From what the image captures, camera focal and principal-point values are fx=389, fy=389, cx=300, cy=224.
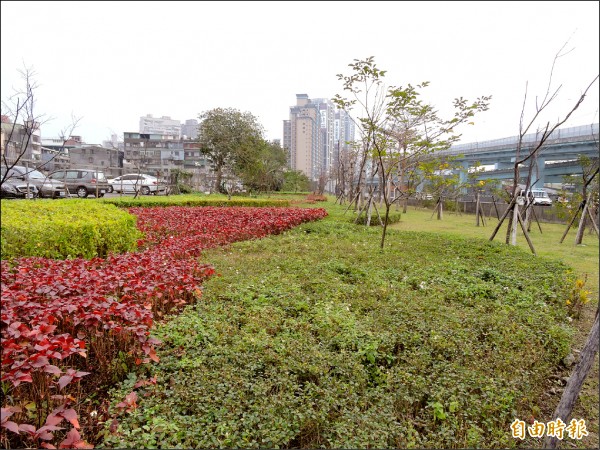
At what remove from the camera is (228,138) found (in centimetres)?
2492

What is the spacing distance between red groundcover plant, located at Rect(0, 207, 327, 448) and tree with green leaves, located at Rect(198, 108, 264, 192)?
67.7 feet

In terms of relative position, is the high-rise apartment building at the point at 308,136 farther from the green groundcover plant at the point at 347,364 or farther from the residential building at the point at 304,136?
the green groundcover plant at the point at 347,364

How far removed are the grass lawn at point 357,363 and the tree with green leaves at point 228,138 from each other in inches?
821

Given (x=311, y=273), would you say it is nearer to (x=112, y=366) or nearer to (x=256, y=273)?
(x=256, y=273)

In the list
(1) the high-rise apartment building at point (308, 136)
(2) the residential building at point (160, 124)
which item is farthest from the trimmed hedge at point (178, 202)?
(2) the residential building at point (160, 124)

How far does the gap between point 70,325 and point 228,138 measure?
23.3 metres

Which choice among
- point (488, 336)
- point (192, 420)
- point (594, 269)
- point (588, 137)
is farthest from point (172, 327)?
point (588, 137)

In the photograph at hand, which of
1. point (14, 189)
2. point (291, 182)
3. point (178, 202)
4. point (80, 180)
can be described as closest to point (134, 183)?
point (80, 180)

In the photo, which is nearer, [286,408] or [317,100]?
[286,408]

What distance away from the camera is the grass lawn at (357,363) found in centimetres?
192

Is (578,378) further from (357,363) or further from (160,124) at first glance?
(160,124)

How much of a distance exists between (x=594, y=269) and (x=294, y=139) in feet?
154

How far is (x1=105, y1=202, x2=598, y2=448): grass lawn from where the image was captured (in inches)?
75.7

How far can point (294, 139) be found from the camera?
51.3m
